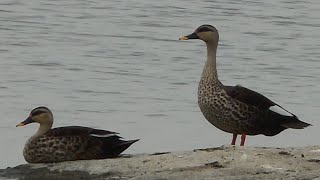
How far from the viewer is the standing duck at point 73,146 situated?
1127 cm

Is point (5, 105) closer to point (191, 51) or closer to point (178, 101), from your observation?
point (178, 101)

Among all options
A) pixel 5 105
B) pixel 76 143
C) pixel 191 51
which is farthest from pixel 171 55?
pixel 76 143

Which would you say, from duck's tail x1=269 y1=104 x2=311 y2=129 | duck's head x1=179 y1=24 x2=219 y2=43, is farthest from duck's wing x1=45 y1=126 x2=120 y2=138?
duck's head x1=179 y1=24 x2=219 y2=43

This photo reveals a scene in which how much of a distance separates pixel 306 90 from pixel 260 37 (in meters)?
7.00

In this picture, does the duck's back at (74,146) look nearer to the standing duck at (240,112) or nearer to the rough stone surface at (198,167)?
the rough stone surface at (198,167)

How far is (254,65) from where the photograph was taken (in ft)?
65.7

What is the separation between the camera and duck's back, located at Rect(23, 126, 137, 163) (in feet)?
37.0

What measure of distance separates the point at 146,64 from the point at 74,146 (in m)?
8.34

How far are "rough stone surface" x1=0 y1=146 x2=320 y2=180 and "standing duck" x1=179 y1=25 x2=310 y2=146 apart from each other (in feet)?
2.57

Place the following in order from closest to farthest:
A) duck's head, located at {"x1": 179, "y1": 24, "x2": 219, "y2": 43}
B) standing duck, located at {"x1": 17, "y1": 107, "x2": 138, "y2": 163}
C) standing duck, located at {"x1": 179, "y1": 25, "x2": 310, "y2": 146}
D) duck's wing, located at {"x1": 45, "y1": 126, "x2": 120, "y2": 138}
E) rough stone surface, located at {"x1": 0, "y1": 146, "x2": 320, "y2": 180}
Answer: rough stone surface, located at {"x1": 0, "y1": 146, "x2": 320, "y2": 180} < standing duck, located at {"x1": 17, "y1": 107, "x2": 138, "y2": 163} < duck's wing, located at {"x1": 45, "y1": 126, "x2": 120, "y2": 138} < standing duck, located at {"x1": 179, "y1": 25, "x2": 310, "y2": 146} < duck's head, located at {"x1": 179, "y1": 24, "x2": 219, "y2": 43}

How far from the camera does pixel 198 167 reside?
33.4ft

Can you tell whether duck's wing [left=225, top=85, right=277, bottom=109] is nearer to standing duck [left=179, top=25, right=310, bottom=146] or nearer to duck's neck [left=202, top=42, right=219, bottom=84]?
standing duck [left=179, top=25, right=310, bottom=146]

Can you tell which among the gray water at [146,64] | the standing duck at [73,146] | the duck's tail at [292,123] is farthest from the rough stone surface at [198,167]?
the gray water at [146,64]

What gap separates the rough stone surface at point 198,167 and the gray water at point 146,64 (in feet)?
4.95
